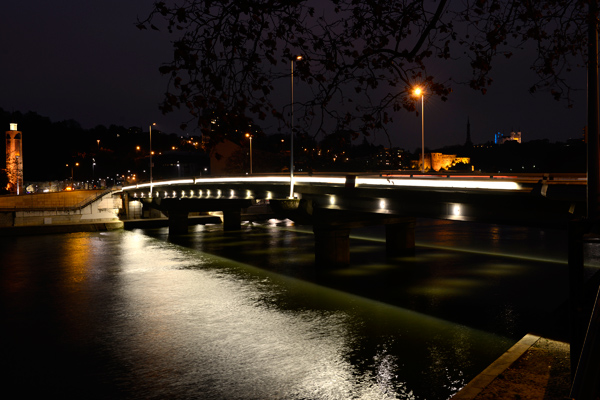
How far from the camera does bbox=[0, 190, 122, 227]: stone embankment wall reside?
6756 centimetres

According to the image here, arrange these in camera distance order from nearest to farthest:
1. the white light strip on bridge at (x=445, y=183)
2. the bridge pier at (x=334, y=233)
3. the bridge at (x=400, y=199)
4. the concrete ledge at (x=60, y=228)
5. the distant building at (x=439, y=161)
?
the bridge at (x=400, y=199) → the white light strip on bridge at (x=445, y=183) → the bridge pier at (x=334, y=233) → the concrete ledge at (x=60, y=228) → the distant building at (x=439, y=161)

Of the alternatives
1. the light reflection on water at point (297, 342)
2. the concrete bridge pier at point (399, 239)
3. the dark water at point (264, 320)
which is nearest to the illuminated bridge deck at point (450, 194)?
the dark water at point (264, 320)

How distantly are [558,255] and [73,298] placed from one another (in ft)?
120

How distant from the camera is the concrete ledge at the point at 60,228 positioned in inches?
2527

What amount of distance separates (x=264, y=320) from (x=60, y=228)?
52.9 meters

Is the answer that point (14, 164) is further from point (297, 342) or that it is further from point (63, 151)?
point (297, 342)

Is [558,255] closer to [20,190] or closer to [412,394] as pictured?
[412,394]

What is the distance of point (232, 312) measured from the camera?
25453mm

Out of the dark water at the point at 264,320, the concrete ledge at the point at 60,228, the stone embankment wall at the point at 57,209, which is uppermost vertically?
the stone embankment wall at the point at 57,209

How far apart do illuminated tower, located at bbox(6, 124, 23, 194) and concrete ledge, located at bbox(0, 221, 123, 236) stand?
3998cm

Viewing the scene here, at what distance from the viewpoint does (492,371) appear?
36.9ft

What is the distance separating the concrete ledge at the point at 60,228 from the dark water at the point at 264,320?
1721cm

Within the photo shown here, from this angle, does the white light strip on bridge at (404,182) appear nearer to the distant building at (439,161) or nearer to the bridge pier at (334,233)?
the bridge pier at (334,233)

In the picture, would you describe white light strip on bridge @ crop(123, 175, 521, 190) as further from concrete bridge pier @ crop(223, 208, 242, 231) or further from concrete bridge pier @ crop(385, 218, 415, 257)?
concrete bridge pier @ crop(223, 208, 242, 231)
